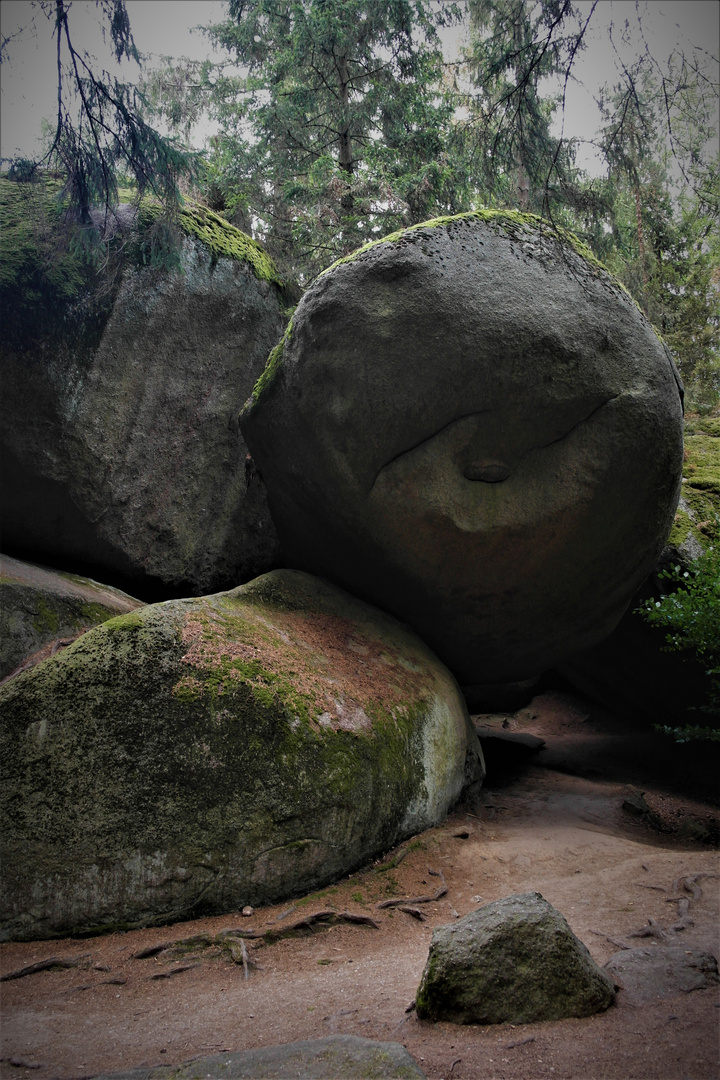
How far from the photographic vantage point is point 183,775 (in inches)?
149

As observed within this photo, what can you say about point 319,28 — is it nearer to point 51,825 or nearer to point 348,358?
point 348,358

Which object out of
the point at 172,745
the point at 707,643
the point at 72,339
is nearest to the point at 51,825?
the point at 172,745

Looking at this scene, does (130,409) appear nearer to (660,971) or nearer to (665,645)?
(660,971)

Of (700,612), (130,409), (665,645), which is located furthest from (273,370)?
(665,645)

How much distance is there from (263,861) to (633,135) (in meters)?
5.05

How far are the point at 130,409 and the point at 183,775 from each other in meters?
3.59

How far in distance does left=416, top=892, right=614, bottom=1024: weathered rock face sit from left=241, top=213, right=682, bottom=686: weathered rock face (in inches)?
131

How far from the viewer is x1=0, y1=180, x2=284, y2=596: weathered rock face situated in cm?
576

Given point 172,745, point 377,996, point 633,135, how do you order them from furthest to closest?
point 633,135 < point 172,745 < point 377,996

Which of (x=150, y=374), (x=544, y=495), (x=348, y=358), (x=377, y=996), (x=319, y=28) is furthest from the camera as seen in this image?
(x=319, y=28)

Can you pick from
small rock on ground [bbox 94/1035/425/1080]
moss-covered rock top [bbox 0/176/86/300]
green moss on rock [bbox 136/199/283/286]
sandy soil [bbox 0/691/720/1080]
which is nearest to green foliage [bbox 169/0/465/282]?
green moss on rock [bbox 136/199/283/286]

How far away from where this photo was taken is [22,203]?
19.7 ft

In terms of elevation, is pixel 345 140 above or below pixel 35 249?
above

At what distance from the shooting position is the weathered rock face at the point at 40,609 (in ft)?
15.6
